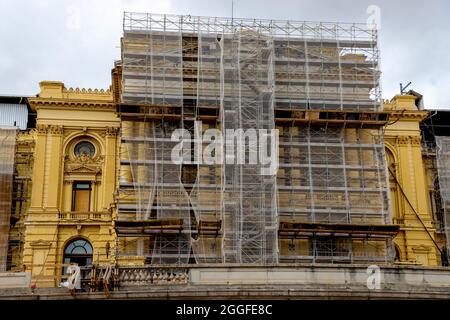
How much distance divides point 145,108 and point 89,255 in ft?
31.9

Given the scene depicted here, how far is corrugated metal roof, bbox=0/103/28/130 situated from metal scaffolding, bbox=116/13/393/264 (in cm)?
1282

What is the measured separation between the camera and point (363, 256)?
142ft

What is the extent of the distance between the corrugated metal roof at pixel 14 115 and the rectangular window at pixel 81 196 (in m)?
8.52

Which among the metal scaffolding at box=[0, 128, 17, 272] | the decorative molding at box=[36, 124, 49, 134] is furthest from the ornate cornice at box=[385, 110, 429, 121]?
the metal scaffolding at box=[0, 128, 17, 272]

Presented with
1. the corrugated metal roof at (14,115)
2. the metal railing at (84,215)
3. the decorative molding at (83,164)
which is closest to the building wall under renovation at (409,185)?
the metal railing at (84,215)

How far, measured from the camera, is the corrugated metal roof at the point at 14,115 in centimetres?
5459

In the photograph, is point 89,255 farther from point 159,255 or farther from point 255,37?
point 255,37

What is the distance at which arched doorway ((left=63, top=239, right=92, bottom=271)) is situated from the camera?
46.8 metres

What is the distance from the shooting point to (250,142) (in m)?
42.1

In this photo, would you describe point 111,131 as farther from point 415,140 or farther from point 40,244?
point 415,140

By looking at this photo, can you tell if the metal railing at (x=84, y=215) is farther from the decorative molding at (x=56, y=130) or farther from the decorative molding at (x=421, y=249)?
the decorative molding at (x=421, y=249)

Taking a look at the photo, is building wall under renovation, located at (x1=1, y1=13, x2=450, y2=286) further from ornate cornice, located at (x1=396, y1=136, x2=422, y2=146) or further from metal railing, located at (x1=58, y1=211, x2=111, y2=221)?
ornate cornice, located at (x1=396, y1=136, x2=422, y2=146)

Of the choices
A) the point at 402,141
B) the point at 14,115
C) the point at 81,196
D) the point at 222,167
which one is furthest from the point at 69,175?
the point at 402,141
